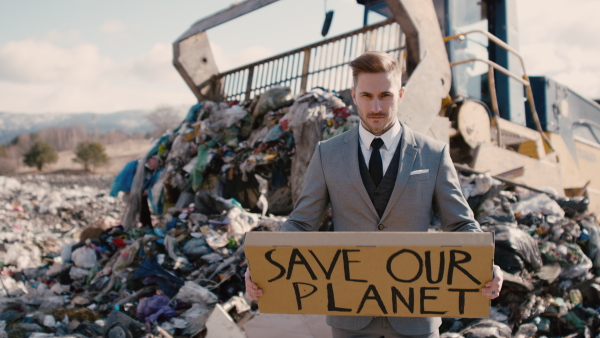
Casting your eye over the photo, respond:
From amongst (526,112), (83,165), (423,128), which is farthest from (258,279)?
(83,165)

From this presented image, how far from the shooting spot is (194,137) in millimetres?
6996

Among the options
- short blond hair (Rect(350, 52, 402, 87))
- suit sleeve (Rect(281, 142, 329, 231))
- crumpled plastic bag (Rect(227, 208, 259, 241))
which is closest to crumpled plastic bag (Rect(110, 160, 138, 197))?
crumpled plastic bag (Rect(227, 208, 259, 241))

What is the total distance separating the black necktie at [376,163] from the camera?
1701 mm

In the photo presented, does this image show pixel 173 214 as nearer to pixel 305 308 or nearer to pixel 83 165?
pixel 305 308

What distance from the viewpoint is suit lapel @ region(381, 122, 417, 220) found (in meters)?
1.64

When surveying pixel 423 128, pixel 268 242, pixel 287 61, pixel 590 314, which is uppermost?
pixel 287 61

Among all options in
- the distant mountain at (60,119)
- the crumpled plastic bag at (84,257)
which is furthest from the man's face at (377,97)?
the distant mountain at (60,119)

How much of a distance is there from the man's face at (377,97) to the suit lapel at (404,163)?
0.32ft

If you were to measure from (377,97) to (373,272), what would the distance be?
53 centimetres

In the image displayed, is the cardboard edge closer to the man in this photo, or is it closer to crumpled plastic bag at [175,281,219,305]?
the man

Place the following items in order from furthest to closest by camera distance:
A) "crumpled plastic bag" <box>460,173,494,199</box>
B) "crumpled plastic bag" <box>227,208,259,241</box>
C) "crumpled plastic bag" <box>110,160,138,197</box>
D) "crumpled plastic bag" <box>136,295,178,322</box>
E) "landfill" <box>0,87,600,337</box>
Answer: "crumpled plastic bag" <box>110,160,138,197</box>, "crumpled plastic bag" <box>227,208,259,241</box>, "crumpled plastic bag" <box>460,173,494,199</box>, "crumpled plastic bag" <box>136,295,178,322</box>, "landfill" <box>0,87,600,337</box>

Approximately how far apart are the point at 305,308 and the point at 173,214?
179 inches

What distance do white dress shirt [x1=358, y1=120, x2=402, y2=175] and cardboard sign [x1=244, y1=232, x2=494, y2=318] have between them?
1.04ft

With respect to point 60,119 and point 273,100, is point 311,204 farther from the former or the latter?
point 60,119
